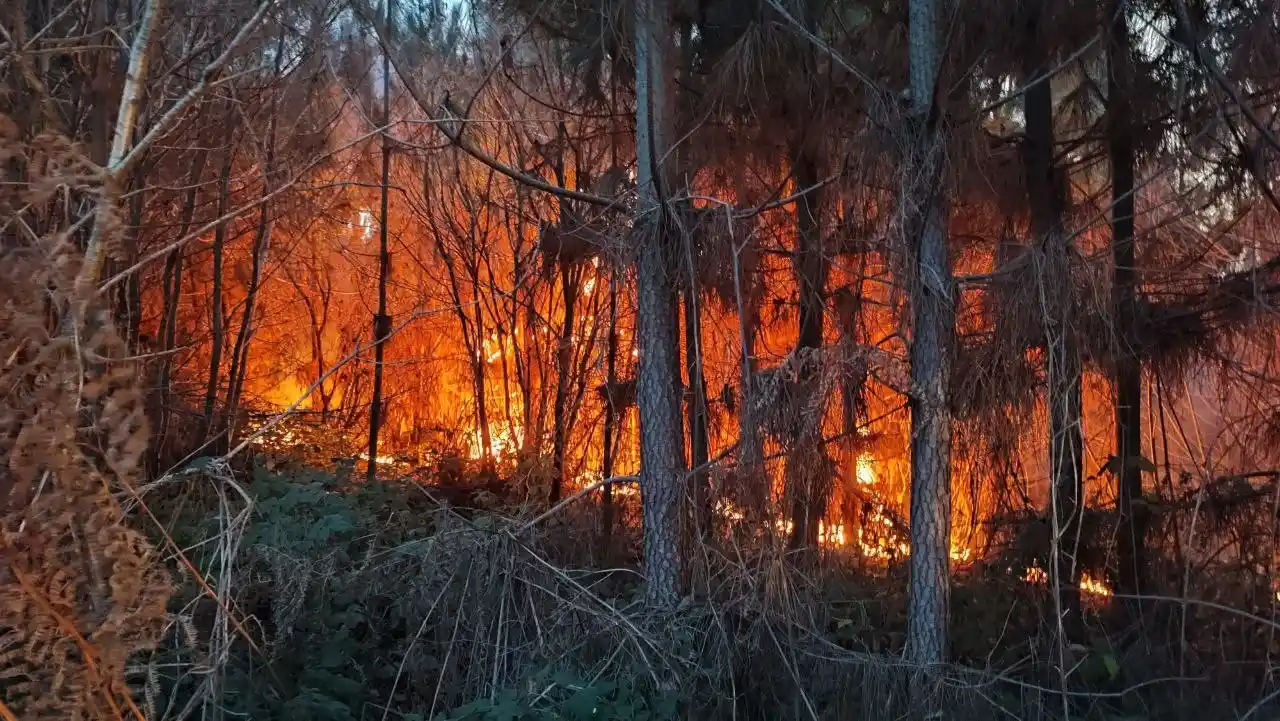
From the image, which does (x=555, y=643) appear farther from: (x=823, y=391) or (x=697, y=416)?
(x=823, y=391)

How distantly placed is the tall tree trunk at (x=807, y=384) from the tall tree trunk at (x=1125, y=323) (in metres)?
1.87

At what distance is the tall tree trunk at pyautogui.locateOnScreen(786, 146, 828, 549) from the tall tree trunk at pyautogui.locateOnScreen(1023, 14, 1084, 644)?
1205 mm

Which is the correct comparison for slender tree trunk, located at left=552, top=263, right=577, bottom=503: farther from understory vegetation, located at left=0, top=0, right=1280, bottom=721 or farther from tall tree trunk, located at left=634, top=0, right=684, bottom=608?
tall tree trunk, located at left=634, top=0, right=684, bottom=608

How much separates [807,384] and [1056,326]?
4.23 ft

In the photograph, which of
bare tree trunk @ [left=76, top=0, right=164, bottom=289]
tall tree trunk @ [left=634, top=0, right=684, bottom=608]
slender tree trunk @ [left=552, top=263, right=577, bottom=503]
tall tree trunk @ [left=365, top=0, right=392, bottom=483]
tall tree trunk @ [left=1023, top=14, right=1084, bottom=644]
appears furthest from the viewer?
tall tree trunk @ [left=365, top=0, right=392, bottom=483]

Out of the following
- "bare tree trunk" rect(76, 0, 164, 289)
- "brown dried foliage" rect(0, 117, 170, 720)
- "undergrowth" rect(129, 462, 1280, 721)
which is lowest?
"undergrowth" rect(129, 462, 1280, 721)

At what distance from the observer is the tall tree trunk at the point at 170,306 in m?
7.80

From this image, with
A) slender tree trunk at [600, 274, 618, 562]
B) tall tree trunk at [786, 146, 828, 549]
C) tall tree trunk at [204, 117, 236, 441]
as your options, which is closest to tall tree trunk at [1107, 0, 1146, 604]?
tall tree trunk at [786, 146, 828, 549]

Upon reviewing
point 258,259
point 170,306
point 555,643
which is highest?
point 258,259

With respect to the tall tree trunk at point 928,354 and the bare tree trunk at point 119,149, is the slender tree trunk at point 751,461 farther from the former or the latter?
the bare tree trunk at point 119,149

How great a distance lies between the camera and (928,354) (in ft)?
18.8

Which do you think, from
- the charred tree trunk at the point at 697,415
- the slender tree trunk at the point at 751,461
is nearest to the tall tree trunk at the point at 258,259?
the charred tree trunk at the point at 697,415

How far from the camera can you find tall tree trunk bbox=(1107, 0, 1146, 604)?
6.36m

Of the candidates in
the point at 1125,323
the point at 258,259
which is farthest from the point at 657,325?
the point at 258,259
